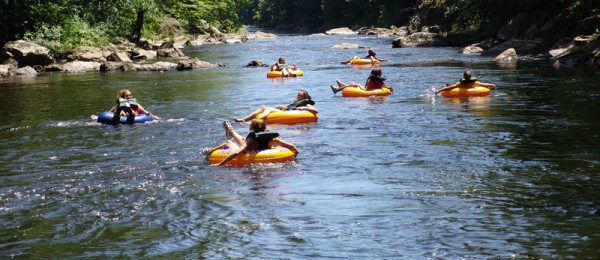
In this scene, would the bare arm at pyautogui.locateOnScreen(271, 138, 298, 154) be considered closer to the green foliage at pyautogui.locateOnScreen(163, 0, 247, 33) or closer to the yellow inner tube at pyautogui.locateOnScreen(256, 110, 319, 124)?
the yellow inner tube at pyautogui.locateOnScreen(256, 110, 319, 124)

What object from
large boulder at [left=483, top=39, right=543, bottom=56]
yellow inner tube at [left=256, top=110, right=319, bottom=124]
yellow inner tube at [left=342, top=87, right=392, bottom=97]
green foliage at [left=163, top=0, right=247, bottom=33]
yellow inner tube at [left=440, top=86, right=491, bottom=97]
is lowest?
yellow inner tube at [left=256, top=110, right=319, bottom=124]

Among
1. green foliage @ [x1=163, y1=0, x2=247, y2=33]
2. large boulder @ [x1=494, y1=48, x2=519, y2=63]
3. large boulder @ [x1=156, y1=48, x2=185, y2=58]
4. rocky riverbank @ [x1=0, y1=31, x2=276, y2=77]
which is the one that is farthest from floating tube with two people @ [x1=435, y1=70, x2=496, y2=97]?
green foliage @ [x1=163, y1=0, x2=247, y2=33]

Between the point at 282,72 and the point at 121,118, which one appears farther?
the point at 282,72

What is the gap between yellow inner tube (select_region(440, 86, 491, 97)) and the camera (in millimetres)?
21703

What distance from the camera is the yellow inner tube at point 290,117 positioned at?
58.0ft

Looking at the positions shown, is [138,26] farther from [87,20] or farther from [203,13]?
[203,13]

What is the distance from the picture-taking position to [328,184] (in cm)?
1152

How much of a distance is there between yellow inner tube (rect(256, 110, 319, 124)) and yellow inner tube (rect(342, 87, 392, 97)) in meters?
5.10

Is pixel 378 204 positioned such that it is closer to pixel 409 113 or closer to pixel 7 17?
pixel 409 113

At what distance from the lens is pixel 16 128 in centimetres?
1833

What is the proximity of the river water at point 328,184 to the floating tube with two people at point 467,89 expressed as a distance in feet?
1.10

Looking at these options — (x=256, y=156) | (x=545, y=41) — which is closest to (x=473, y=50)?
(x=545, y=41)

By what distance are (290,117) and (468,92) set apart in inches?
260

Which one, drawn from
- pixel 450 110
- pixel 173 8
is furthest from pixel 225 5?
pixel 450 110
